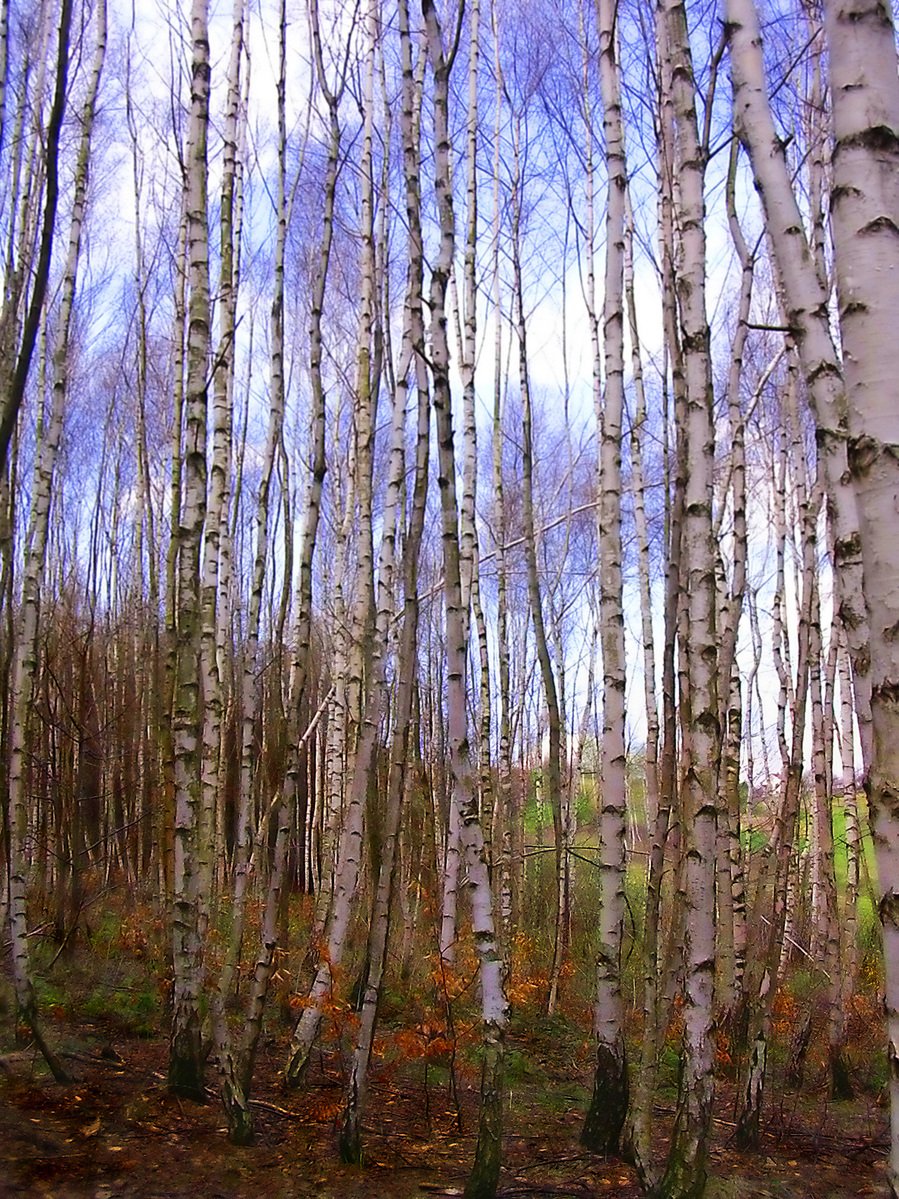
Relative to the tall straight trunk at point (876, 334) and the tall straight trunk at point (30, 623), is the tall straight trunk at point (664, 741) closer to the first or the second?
the tall straight trunk at point (876, 334)

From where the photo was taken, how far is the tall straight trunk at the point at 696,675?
11.2 feet

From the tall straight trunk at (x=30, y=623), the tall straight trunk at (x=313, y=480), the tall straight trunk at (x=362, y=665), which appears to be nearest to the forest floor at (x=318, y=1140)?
the tall straight trunk at (x=30, y=623)

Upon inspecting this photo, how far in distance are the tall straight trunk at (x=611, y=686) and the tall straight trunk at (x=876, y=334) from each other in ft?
8.49

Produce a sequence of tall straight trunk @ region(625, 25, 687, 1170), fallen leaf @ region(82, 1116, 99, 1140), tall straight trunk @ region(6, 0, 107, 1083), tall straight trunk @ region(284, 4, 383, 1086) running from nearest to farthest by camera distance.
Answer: tall straight trunk @ region(625, 25, 687, 1170) < fallen leaf @ region(82, 1116, 99, 1140) < tall straight trunk @ region(284, 4, 383, 1086) < tall straight trunk @ region(6, 0, 107, 1083)

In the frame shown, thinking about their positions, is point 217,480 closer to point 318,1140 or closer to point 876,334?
point 318,1140

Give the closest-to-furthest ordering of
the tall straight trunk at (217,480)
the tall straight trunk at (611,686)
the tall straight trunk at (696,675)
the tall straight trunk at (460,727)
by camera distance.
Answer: the tall straight trunk at (696,675) < the tall straight trunk at (460,727) < the tall straight trunk at (611,686) < the tall straight trunk at (217,480)

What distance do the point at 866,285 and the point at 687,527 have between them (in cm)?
192

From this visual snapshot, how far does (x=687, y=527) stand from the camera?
12.0 ft

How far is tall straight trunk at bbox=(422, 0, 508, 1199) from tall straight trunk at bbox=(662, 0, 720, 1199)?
68cm

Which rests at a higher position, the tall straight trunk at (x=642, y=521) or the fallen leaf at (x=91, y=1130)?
the tall straight trunk at (x=642, y=521)

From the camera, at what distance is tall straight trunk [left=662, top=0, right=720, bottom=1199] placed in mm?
3422

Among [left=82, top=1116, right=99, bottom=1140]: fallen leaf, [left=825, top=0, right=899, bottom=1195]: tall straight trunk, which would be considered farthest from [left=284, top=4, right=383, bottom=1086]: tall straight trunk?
[left=825, top=0, right=899, bottom=1195]: tall straight trunk

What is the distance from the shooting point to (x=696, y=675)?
11.9ft

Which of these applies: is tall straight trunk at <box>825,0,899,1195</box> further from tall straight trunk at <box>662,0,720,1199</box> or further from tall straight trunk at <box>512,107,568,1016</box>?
tall straight trunk at <box>512,107,568,1016</box>
